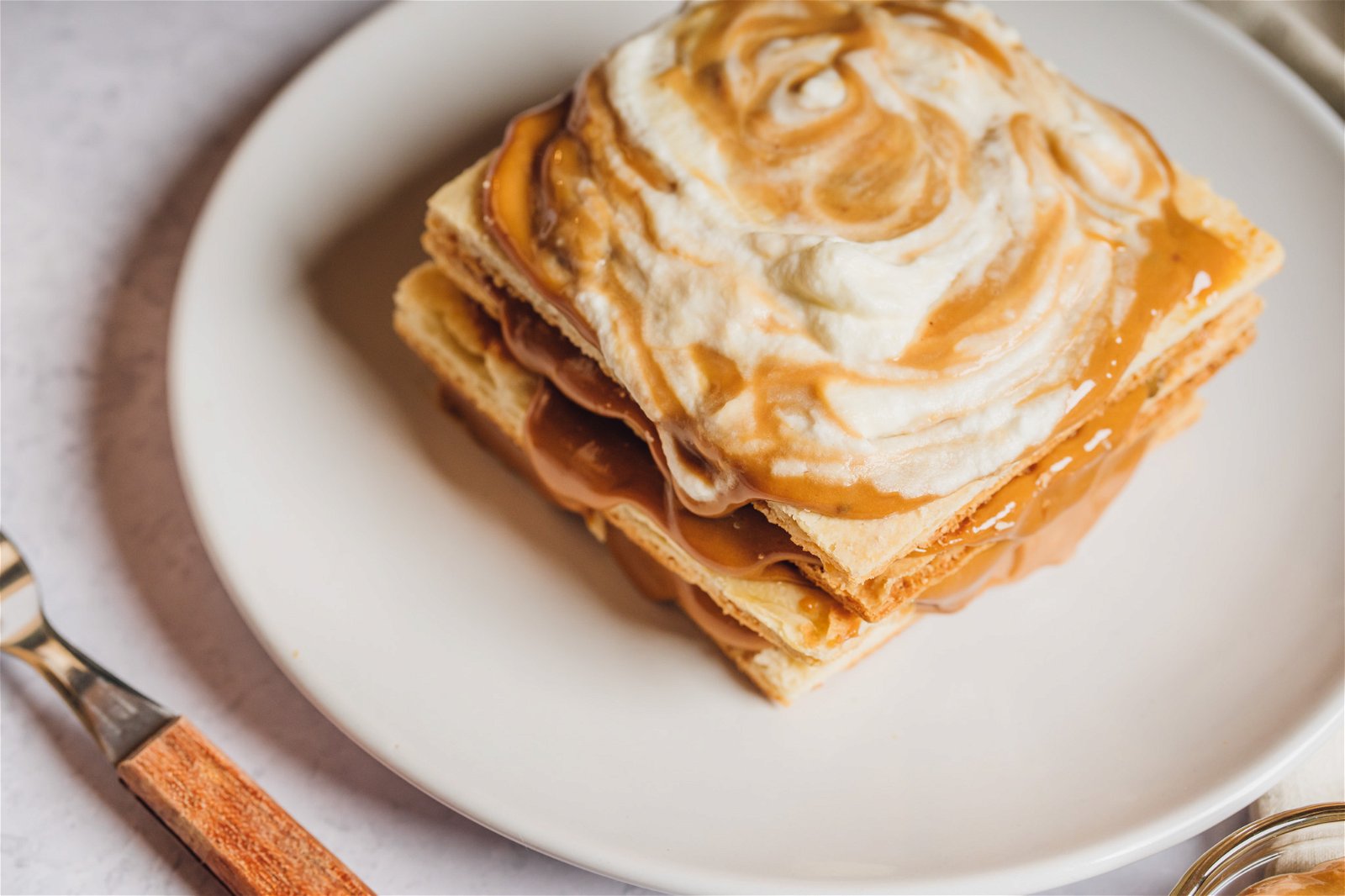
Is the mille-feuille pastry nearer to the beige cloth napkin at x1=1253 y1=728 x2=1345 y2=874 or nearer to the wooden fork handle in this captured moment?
the beige cloth napkin at x1=1253 y1=728 x2=1345 y2=874

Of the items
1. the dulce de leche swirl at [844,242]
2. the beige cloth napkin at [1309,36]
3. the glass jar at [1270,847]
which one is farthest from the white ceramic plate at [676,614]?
the dulce de leche swirl at [844,242]

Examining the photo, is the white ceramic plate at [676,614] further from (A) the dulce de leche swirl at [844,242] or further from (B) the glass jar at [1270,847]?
(A) the dulce de leche swirl at [844,242]

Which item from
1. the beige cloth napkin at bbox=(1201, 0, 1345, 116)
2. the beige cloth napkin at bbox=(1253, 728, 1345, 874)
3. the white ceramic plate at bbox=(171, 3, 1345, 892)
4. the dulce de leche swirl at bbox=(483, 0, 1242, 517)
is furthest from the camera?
the beige cloth napkin at bbox=(1201, 0, 1345, 116)

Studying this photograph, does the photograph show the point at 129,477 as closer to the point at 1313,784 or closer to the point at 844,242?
the point at 844,242

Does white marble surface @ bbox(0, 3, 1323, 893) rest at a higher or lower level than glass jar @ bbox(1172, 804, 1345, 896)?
higher

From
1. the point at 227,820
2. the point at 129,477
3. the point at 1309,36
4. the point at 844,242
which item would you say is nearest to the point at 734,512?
the point at 844,242

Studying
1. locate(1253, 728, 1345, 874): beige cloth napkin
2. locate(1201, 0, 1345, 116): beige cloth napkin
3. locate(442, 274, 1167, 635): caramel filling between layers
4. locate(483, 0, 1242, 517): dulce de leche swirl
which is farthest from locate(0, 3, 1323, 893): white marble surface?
locate(1201, 0, 1345, 116): beige cloth napkin
